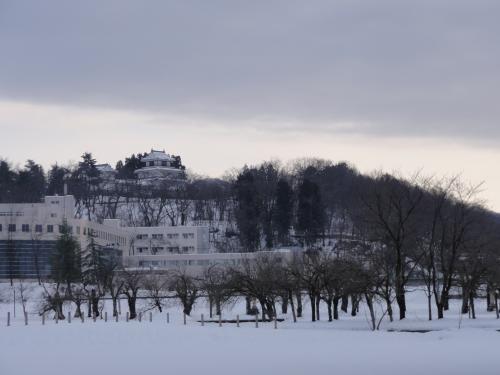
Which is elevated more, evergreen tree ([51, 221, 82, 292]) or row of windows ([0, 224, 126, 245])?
row of windows ([0, 224, 126, 245])

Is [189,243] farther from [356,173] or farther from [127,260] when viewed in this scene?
[356,173]

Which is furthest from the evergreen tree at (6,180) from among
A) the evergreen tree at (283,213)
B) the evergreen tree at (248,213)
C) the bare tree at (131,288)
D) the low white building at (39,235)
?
the bare tree at (131,288)

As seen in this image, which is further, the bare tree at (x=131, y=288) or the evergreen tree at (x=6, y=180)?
the evergreen tree at (x=6, y=180)

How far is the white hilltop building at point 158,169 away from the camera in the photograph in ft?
523

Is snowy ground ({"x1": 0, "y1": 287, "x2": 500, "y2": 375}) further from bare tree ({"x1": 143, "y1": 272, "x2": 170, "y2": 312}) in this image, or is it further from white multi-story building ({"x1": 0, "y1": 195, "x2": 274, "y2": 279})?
white multi-story building ({"x1": 0, "y1": 195, "x2": 274, "y2": 279})

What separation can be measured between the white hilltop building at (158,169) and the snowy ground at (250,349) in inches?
4580

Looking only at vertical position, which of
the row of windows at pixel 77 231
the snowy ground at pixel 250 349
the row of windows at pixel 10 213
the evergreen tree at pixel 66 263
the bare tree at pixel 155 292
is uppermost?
the row of windows at pixel 10 213

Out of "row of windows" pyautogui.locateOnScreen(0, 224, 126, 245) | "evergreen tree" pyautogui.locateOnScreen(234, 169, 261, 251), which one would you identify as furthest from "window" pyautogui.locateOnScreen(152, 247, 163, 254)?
"evergreen tree" pyautogui.locateOnScreen(234, 169, 261, 251)

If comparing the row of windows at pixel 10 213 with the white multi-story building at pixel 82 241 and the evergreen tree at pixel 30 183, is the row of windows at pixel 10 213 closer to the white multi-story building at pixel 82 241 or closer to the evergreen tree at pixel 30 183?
the white multi-story building at pixel 82 241

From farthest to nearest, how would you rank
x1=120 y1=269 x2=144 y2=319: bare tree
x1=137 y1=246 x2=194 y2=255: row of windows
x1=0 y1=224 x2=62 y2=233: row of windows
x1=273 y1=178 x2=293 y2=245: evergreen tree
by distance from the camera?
x1=273 y1=178 x2=293 y2=245: evergreen tree
x1=137 y1=246 x2=194 y2=255: row of windows
x1=0 y1=224 x2=62 y2=233: row of windows
x1=120 y1=269 x2=144 y2=319: bare tree

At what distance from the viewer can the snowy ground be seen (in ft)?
81.4

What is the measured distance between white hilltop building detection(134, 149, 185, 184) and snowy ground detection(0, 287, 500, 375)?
→ 382 feet

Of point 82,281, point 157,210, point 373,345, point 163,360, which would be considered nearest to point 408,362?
point 373,345

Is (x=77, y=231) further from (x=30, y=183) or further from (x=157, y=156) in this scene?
(x=157, y=156)
